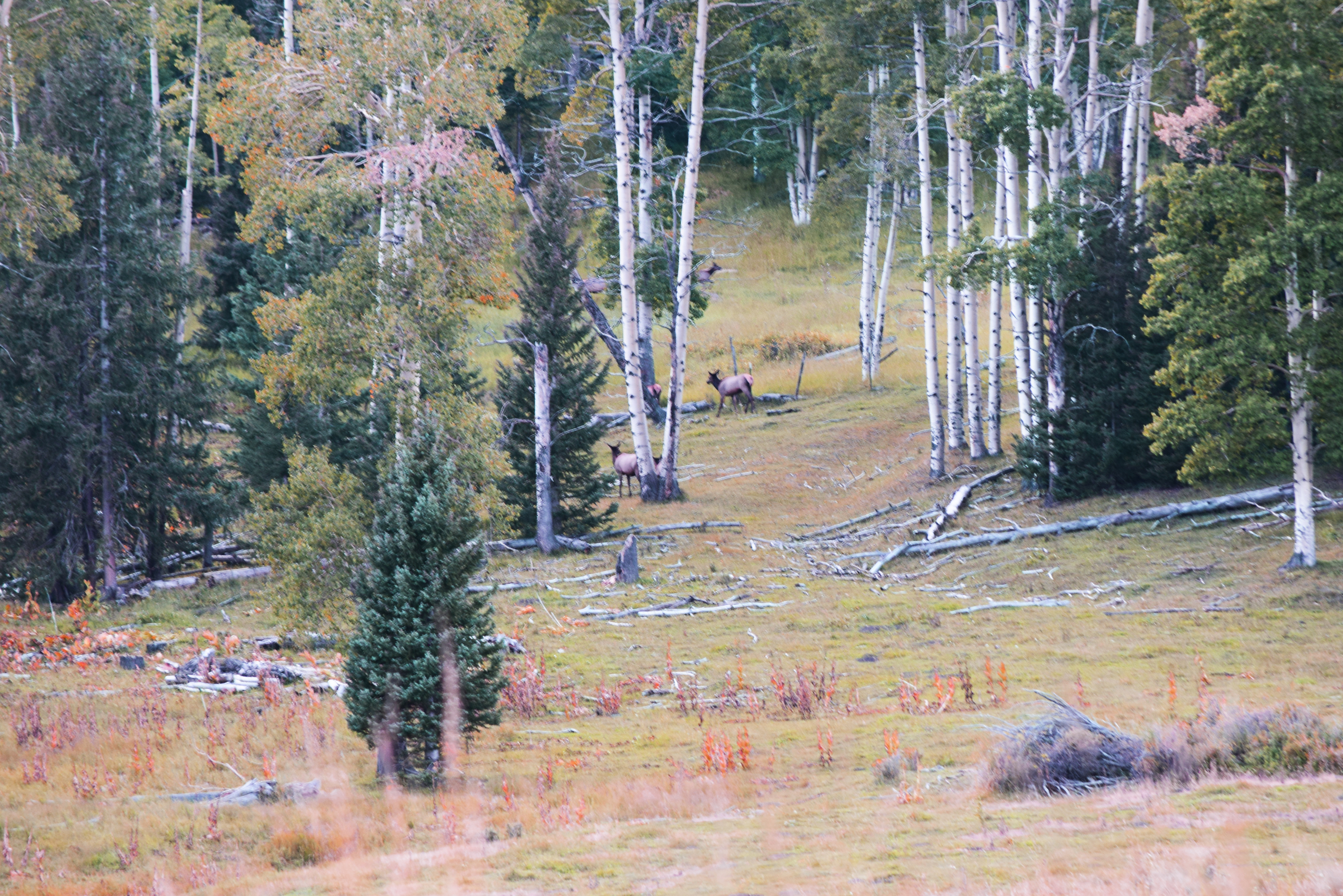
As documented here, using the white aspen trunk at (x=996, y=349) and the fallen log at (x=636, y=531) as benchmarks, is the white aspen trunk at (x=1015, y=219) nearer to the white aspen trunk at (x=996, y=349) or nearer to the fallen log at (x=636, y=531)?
the white aspen trunk at (x=996, y=349)

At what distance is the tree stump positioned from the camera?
25172 mm

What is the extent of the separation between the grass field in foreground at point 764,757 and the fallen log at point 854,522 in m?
2.92

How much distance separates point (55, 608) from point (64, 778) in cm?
1639

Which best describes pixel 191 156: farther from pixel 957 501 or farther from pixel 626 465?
pixel 957 501

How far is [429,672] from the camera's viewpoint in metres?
13.1

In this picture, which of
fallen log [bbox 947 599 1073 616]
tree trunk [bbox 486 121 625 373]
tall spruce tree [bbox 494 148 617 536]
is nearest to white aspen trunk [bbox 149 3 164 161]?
tree trunk [bbox 486 121 625 373]

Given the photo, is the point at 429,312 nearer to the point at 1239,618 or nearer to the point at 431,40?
the point at 431,40

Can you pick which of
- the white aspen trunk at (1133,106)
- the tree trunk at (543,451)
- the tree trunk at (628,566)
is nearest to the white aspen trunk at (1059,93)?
the white aspen trunk at (1133,106)

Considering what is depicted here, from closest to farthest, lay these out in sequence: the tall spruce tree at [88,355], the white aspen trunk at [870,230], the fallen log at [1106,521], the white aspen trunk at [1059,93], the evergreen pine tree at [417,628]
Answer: the evergreen pine tree at [417,628] < the fallen log at [1106,521] < the white aspen trunk at [1059,93] < the tall spruce tree at [88,355] < the white aspen trunk at [870,230]

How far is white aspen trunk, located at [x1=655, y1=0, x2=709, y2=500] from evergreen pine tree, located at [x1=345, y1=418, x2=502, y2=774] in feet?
60.8

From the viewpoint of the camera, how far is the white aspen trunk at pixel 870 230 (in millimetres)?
37094

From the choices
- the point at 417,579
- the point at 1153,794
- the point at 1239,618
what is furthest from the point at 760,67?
the point at 1153,794

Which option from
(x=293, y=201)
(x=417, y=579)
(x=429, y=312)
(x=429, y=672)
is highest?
(x=293, y=201)

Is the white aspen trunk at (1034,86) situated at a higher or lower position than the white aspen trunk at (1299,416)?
higher
